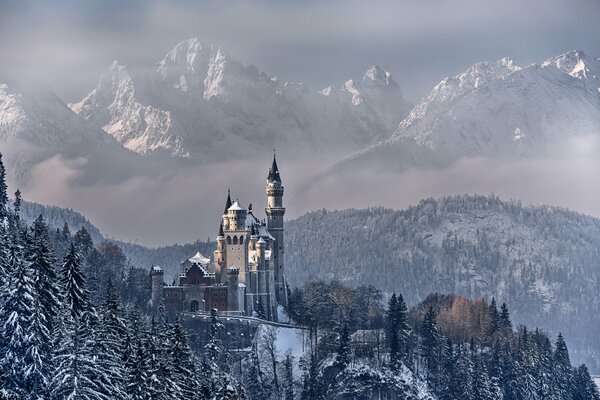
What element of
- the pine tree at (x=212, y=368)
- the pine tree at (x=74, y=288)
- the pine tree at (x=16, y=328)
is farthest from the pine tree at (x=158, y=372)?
the pine tree at (x=16, y=328)

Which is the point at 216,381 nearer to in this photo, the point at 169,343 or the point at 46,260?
the point at 169,343

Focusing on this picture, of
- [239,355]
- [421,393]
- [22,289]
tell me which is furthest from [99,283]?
[22,289]

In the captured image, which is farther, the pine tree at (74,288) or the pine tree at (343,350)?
the pine tree at (343,350)

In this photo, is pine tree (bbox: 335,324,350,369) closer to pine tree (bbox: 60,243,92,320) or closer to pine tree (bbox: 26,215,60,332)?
pine tree (bbox: 60,243,92,320)

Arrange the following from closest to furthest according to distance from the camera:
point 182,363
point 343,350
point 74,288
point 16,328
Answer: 1. point 16,328
2. point 74,288
3. point 182,363
4. point 343,350

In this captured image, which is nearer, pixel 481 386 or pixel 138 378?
pixel 138 378

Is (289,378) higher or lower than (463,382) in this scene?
higher

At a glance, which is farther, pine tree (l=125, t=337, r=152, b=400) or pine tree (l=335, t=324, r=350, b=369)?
pine tree (l=335, t=324, r=350, b=369)

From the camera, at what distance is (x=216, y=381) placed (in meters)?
125

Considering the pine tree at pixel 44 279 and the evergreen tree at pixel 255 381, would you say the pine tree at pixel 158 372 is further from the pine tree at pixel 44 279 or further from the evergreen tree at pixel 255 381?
the evergreen tree at pixel 255 381

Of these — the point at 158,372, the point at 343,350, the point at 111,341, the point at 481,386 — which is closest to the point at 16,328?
the point at 111,341

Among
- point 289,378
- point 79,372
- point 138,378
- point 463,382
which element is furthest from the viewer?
point 463,382

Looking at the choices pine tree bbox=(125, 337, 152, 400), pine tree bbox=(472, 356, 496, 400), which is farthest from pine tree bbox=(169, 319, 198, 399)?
pine tree bbox=(472, 356, 496, 400)

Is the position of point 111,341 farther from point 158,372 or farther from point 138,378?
point 138,378
